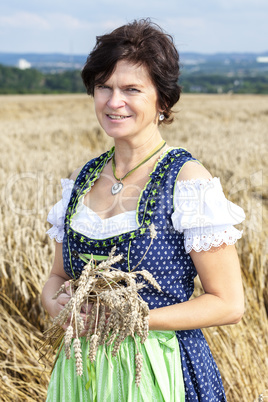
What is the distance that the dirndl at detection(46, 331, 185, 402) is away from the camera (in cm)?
131

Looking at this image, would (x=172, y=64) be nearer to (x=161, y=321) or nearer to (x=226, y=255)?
(x=226, y=255)

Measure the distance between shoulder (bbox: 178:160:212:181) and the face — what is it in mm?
175

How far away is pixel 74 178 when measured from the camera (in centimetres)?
165

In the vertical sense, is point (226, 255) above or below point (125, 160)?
below

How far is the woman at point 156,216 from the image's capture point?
1.28 m

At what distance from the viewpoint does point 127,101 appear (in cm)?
135

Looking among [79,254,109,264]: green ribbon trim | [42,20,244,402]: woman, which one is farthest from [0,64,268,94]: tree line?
[79,254,109,264]: green ribbon trim

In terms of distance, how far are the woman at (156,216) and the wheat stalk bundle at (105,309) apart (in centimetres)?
8

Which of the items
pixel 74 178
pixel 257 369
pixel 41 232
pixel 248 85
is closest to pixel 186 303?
pixel 74 178

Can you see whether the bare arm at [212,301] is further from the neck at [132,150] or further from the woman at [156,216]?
the neck at [132,150]

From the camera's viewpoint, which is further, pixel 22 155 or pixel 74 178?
pixel 22 155

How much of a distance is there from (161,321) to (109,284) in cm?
19

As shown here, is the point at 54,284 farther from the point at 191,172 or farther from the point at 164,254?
the point at 191,172

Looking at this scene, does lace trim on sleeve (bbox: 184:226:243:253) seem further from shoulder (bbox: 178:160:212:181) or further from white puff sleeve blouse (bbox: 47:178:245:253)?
shoulder (bbox: 178:160:212:181)
